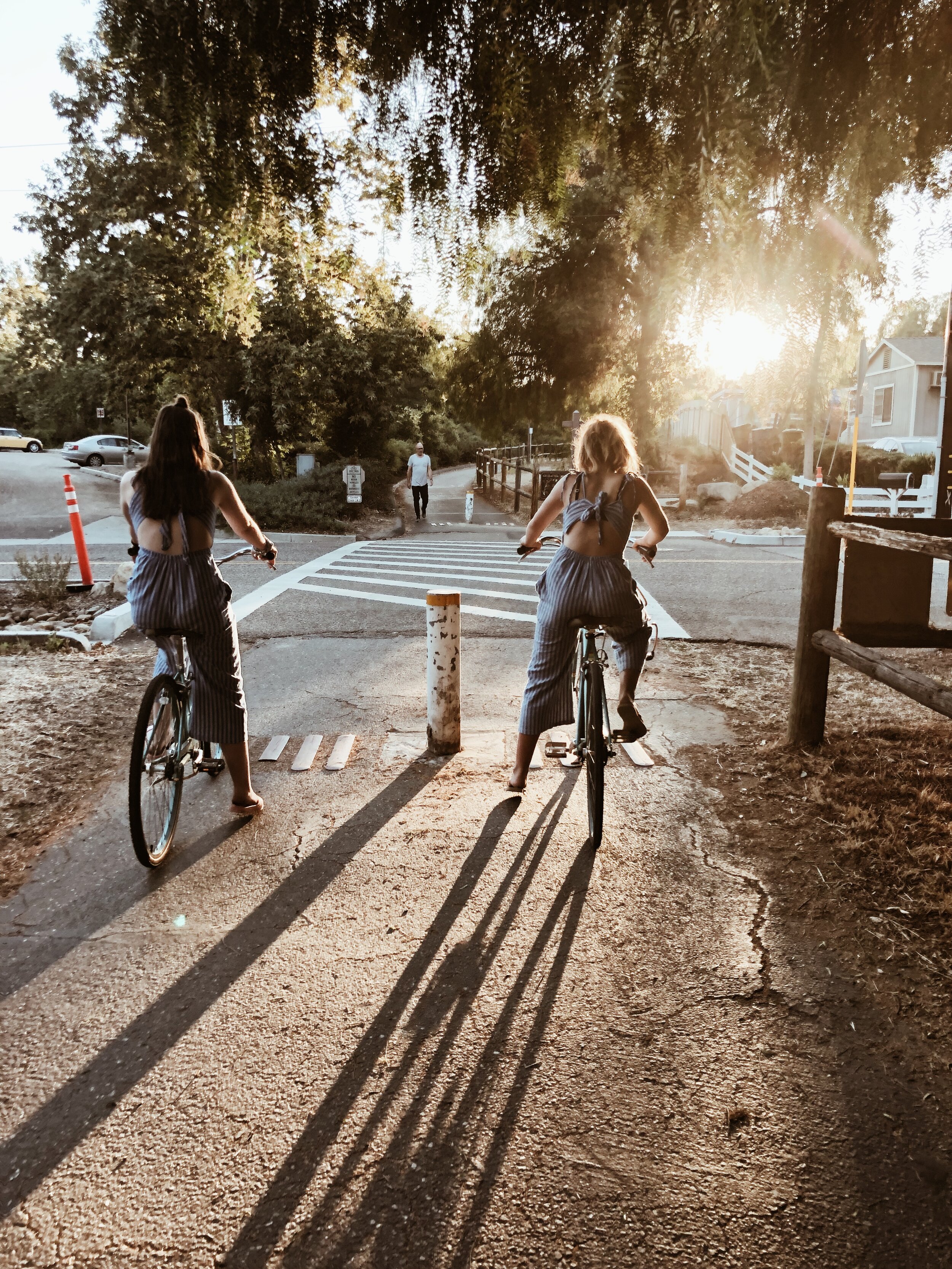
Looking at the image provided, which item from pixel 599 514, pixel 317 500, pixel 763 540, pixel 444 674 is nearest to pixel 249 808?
pixel 444 674

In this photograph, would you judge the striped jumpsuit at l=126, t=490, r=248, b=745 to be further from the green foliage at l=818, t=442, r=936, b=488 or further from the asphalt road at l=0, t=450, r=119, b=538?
the green foliage at l=818, t=442, r=936, b=488

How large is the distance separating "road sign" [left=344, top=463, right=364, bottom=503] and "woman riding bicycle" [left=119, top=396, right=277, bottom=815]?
16473 mm

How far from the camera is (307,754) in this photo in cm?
521

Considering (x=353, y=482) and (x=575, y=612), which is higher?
(x=353, y=482)

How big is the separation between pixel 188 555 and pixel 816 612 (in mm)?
3375

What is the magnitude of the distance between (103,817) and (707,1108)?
319 centimetres

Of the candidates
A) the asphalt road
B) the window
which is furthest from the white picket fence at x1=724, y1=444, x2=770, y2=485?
the asphalt road

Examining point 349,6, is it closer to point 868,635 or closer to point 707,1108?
point 707,1108

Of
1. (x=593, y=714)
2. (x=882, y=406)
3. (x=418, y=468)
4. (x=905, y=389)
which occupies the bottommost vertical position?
(x=593, y=714)

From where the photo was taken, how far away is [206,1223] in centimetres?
201

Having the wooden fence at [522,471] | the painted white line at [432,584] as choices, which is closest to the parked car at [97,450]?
the wooden fence at [522,471]

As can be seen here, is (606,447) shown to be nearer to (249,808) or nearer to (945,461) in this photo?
(249,808)

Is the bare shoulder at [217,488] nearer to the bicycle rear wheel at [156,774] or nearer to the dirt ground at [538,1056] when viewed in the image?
the bicycle rear wheel at [156,774]

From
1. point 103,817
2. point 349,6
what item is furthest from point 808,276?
point 103,817
